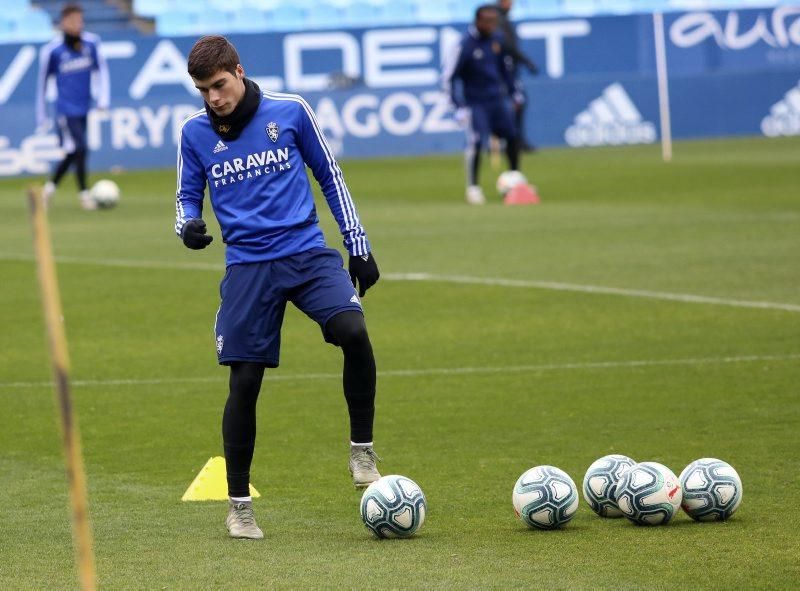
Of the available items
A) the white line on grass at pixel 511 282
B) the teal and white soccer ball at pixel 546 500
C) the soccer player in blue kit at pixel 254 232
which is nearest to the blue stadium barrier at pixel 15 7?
the white line on grass at pixel 511 282

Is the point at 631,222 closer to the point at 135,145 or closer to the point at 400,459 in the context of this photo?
the point at 400,459

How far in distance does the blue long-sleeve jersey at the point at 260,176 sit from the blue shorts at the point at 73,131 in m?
16.1

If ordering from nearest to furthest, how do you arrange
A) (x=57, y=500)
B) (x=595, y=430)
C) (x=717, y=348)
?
(x=57, y=500), (x=595, y=430), (x=717, y=348)

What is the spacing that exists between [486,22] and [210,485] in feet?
52.6

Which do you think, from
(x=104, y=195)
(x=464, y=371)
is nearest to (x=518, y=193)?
(x=104, y=195)

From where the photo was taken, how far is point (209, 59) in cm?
600

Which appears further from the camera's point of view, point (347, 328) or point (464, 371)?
point (464, 371)

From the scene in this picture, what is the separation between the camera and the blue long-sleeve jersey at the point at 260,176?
6289 millimetres

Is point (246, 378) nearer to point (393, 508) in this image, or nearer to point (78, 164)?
point (393, 508)

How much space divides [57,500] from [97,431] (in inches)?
68.9

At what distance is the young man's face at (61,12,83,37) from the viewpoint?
2151cm

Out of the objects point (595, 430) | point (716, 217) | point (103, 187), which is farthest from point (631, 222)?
point (595, 430)

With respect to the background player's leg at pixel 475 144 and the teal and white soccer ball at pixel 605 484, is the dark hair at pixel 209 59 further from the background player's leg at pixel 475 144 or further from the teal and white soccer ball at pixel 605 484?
the background player's leg at pixel 475 144

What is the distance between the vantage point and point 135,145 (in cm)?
3017
